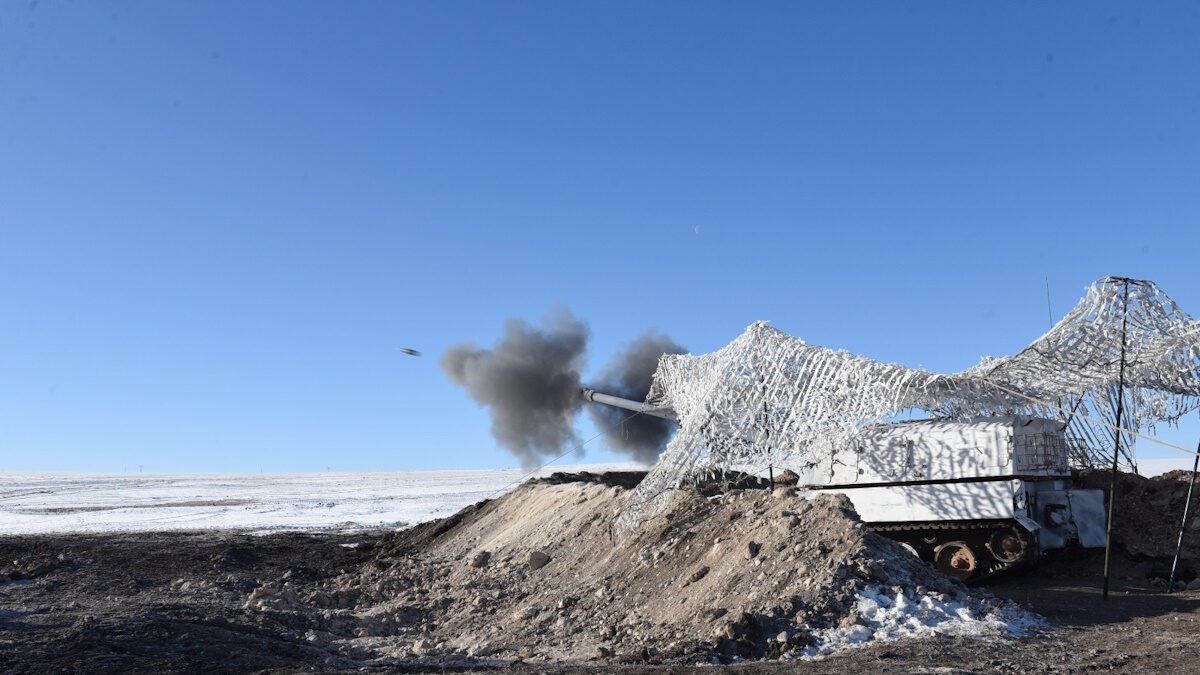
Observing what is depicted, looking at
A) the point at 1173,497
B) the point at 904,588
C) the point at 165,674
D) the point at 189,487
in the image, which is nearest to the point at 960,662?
the point at 904,588

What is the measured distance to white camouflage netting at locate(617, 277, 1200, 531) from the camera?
1425 cm

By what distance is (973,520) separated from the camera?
54.9 ft

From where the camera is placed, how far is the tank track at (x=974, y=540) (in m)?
16.3

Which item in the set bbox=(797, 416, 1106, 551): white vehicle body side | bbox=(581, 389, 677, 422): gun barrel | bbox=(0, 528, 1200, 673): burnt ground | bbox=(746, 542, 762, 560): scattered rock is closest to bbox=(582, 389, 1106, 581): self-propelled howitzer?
bbox=(797, 416, 1106, 551): white vehicle body side

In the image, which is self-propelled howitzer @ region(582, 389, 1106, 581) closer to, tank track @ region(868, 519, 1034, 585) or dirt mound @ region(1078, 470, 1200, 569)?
tank track @ region(868, 519, 1034, 585)

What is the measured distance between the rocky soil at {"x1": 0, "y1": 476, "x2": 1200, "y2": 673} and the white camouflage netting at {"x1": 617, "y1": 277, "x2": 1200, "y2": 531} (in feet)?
3.21

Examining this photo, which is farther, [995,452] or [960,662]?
[995,452]

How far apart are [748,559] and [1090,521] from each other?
23.6ft

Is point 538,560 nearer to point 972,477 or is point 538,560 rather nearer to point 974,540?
point 974,540

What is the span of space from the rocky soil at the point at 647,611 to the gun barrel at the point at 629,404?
2120 millimetres

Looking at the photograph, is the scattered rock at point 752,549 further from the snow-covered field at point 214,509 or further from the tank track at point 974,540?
the snow-covered field at point 214,509

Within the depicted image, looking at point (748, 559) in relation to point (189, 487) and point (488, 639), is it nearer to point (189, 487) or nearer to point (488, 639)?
point (488, 639)

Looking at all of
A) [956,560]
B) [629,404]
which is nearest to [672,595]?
[956,560]

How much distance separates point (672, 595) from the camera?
Answer: 14.2 metres
